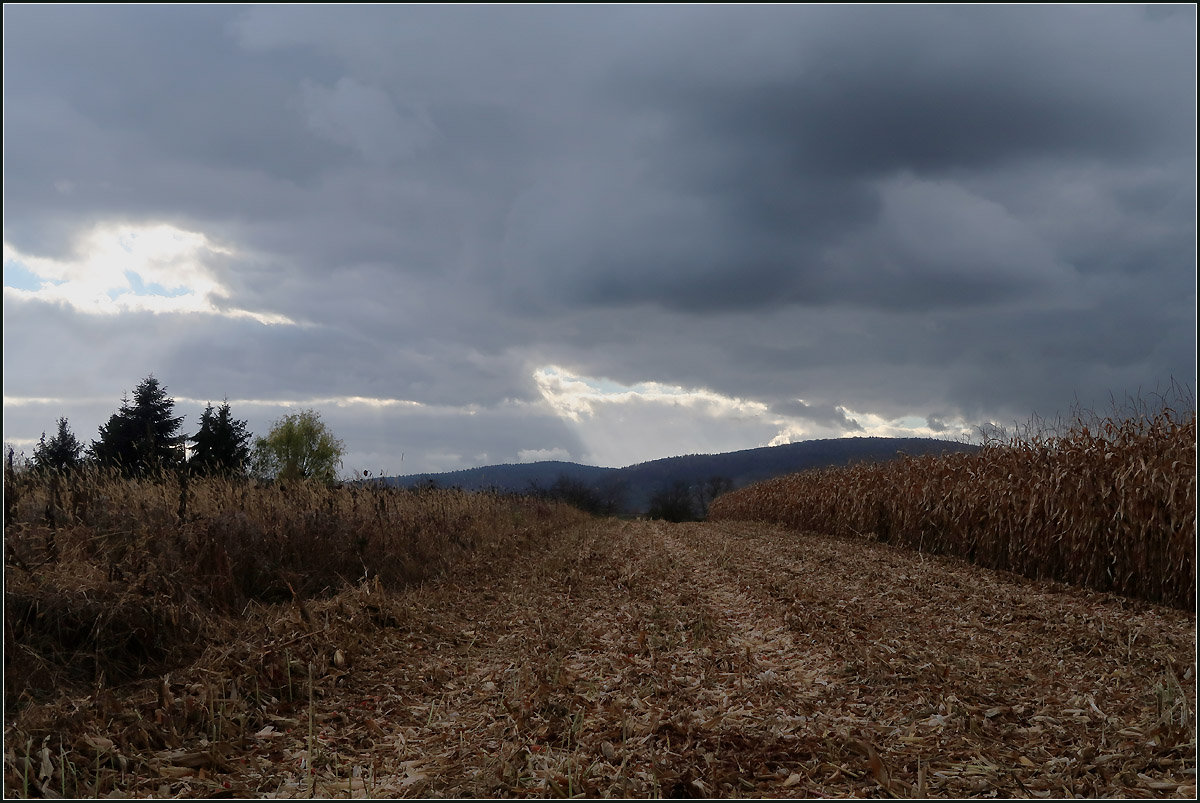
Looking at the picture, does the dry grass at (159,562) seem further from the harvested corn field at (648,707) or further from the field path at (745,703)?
the field path at (745,703)

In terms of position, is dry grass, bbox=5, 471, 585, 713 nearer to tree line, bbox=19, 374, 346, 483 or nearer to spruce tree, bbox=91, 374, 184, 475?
tree line, bbox=19, 374, 346, 483

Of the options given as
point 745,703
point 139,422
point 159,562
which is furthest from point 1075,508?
point 139,422

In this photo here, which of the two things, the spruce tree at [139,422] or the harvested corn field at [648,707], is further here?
the spruce tree at [139,422]

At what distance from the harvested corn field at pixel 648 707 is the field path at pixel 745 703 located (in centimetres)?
2

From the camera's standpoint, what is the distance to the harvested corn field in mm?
4113

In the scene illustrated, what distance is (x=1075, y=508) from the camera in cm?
1119

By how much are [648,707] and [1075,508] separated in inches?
380

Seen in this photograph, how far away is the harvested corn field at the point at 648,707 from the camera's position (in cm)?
411

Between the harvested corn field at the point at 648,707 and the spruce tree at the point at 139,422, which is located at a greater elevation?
the spruce tree at the point at 139,422

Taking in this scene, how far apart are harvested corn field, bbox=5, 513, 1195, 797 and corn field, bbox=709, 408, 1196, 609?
1.01 m

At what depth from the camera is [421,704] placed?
575cm

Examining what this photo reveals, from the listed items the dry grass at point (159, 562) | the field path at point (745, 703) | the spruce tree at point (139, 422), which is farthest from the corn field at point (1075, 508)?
the spruce tree at point (139, 422)

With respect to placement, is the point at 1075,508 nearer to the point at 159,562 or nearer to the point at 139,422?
the point at 159,562

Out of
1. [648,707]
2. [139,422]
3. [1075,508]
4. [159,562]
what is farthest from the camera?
[139,422]
